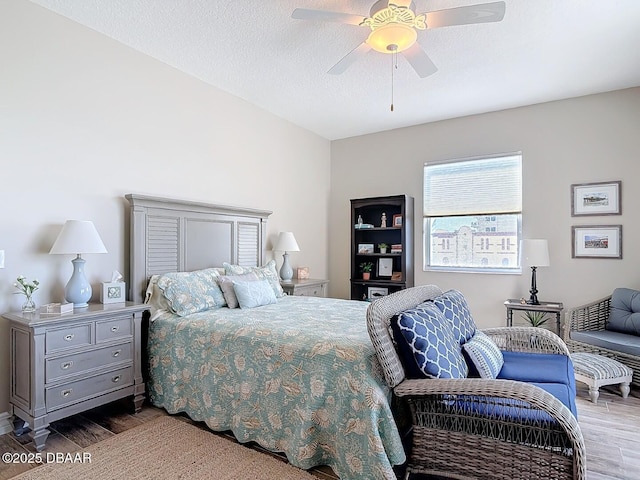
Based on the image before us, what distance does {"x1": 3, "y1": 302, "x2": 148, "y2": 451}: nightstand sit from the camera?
2174 millimetres

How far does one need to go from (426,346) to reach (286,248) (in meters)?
A: 2.72

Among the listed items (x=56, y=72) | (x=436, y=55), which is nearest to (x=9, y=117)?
(x=56, y=72)

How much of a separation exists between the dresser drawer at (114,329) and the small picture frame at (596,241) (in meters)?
4.30

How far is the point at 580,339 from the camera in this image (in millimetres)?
3396

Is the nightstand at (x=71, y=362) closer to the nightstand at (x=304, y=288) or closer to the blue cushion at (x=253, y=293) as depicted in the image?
the blue cushion at (x=253, y=293)

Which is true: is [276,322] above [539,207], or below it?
below

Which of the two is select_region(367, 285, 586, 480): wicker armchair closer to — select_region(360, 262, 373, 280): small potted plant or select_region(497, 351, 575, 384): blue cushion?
select_region(497, 351, 575, 384): blue cushion

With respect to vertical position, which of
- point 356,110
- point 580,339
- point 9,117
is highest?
point 356,110

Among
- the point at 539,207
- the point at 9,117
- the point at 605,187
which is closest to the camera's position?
the point at 9,117

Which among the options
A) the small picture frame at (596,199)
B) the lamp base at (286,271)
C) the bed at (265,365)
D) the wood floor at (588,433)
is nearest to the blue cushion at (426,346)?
the bed at (265,365)

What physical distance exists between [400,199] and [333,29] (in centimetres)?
243

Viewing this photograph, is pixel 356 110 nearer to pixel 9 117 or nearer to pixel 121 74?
pixel 121 74

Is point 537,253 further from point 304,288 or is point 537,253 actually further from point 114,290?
point 114,290

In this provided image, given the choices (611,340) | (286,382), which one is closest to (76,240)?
(286,382)
